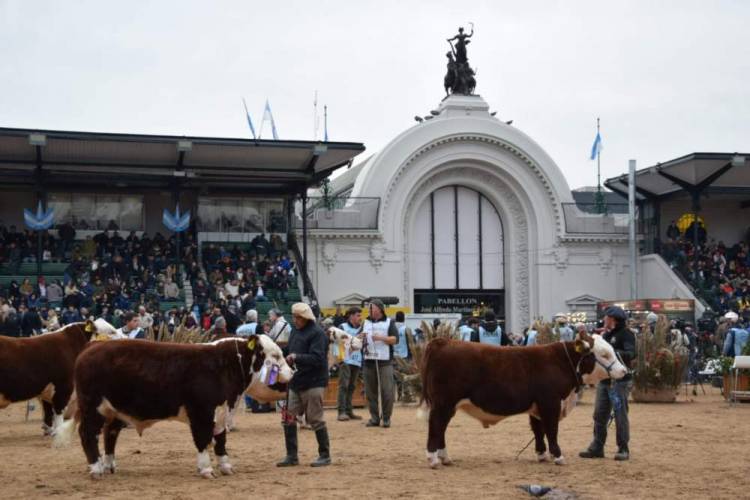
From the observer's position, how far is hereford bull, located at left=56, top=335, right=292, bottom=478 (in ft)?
38.2

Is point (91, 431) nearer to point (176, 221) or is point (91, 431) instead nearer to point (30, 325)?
point (30, 325)

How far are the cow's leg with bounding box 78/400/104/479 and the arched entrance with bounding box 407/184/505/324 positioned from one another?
1348 inches

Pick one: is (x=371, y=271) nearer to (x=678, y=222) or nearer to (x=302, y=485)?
(x=678, y=222)

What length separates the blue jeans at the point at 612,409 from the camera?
1345 cm

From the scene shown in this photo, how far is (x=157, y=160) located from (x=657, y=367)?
72.5 ft

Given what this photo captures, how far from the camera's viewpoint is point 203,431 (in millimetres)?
11703

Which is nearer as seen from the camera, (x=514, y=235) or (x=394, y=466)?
(x=394, y=466)

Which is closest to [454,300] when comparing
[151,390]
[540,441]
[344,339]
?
[344,339]

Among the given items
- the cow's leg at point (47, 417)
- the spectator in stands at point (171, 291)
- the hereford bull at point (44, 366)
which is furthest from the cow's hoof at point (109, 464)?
the spectator in stands at point (171, 291)

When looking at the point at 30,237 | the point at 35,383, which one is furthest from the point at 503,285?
the point at 35,383

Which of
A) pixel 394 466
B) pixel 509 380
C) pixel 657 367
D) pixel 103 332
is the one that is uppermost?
pixel 103 332

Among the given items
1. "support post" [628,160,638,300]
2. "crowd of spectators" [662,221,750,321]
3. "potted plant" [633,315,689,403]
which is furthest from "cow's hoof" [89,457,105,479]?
"support post" [628,160,638,300]

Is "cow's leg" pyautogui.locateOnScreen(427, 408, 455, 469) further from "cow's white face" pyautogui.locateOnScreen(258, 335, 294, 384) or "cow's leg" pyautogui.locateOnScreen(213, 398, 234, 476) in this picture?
"cow's leg" pyautogui.locateOnScreen(213, 398, 234, 476)

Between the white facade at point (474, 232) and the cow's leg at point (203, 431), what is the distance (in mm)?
31261
